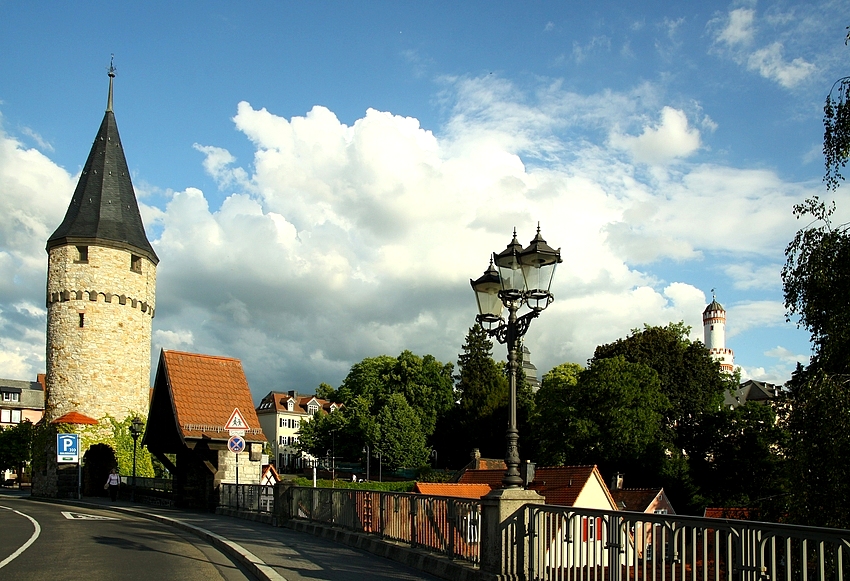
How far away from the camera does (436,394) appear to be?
81.7 metres

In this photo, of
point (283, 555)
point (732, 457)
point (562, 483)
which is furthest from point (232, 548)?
point (732, 457)

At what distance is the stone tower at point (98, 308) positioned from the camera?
4419 cm

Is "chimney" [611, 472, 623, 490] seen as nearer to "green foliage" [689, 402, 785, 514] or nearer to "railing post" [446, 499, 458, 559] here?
"green foliage" [689, 402, 785, 514]

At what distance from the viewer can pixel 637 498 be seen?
45.0 meters

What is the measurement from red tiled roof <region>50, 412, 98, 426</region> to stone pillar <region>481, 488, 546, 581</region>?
3897 cm

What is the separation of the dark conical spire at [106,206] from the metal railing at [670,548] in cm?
4227

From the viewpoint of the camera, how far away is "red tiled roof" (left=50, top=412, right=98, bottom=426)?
140 ft

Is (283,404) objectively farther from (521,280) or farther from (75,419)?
(521,280)

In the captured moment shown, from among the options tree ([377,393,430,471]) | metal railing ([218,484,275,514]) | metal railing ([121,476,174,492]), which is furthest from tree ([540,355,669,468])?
metal railing ([218,484,275,514])

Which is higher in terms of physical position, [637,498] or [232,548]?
[232,548]

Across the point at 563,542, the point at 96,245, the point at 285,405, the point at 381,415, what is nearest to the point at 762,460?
the point at 381,415

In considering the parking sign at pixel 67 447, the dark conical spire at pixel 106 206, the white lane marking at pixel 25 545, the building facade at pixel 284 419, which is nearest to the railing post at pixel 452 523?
the white lane marking at pixel 25 545

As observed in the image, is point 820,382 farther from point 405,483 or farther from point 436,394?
point 436,394

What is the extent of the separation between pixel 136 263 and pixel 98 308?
3.96 meters
